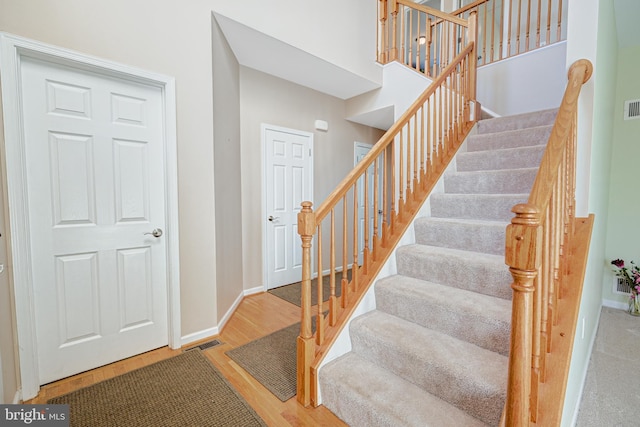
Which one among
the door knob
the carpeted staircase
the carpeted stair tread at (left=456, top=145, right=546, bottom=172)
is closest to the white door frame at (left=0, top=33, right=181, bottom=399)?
the door knob

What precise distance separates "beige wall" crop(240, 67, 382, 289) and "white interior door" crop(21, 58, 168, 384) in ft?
3.76

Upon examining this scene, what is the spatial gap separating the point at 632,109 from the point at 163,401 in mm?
5033

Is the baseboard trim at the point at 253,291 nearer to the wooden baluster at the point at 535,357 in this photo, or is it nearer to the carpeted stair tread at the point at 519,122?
the wooden baluster at the point at 535,357

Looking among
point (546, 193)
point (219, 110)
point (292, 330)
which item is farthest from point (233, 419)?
point (219, 110)

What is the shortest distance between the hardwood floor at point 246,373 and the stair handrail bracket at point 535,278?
943mm

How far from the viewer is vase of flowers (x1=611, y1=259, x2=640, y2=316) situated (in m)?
2.86

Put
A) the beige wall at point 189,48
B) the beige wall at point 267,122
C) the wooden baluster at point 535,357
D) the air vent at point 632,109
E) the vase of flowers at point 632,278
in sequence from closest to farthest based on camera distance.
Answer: the wooden baluster at point 535,357
the beige wall at point 189,48
the vase of flowers at point 632,278
the air vent at point 632,109
the beige wall at point 267,122

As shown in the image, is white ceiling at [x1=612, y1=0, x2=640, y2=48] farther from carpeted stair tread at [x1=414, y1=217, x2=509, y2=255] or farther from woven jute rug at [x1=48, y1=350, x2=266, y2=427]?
woven jute rug at [x1=48, y1=350, x2=266, y2=427]

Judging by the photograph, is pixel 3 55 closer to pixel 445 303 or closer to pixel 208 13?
pixel 208 13

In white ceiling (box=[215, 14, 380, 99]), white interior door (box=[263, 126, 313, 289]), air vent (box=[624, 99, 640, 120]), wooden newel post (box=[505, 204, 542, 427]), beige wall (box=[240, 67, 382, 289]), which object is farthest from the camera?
white interior door (box=[263, 126, 313, 289])

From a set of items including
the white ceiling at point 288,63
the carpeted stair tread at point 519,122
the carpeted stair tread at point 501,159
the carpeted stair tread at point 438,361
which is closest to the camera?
the carpeted stair tread at point 438,361

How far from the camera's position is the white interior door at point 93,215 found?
1.64 meters

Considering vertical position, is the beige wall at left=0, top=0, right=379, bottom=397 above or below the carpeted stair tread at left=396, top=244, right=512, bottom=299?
above

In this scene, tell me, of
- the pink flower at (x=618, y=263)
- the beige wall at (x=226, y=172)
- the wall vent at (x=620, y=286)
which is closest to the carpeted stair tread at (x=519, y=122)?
the pink flower at (x=618, y=263)
